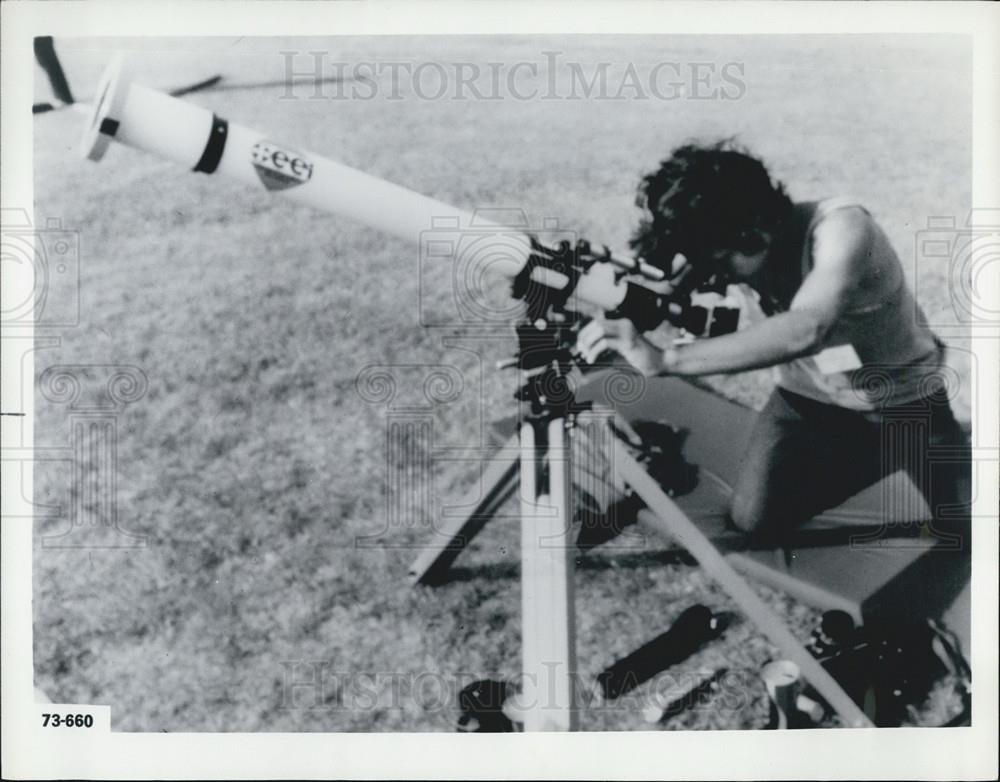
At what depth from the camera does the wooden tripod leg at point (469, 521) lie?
201cm

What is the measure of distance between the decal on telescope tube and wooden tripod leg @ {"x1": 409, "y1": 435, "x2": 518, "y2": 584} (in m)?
0.72

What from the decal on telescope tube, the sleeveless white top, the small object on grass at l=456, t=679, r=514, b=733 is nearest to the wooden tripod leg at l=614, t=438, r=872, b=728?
the sleeveless white top

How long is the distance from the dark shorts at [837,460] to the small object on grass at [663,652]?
23 centimetres

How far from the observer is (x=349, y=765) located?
204cm

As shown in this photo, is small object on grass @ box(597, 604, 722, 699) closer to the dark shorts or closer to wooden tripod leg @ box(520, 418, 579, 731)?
wooden tripod leg @ box(520, 418, 579, 731)

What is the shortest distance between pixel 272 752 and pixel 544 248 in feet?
4.20

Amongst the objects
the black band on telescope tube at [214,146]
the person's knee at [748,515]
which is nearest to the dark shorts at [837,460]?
the person's knee at [748,515]

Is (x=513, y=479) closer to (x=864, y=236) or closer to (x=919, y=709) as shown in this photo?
(x=864, y=236)

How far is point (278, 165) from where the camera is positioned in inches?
73.4

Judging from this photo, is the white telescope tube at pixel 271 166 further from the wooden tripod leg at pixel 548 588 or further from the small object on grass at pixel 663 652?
the small object on grass at pixel 663 652

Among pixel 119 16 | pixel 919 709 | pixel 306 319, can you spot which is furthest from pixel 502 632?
pixel 119 16

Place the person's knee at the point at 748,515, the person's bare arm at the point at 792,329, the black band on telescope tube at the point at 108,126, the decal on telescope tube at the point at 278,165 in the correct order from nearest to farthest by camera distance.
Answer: the black band on telescope tube at the point at 108,126 → the decal on telescope tube at the point at 278,165 → the person's bare arm at the point at 792,329 → the person's knee at the point at 748,515

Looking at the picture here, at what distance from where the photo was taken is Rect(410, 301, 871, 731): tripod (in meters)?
1.99

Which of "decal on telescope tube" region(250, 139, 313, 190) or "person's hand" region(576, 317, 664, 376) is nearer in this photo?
"decal on telescope tube" region(250, 139, 313, 190)
